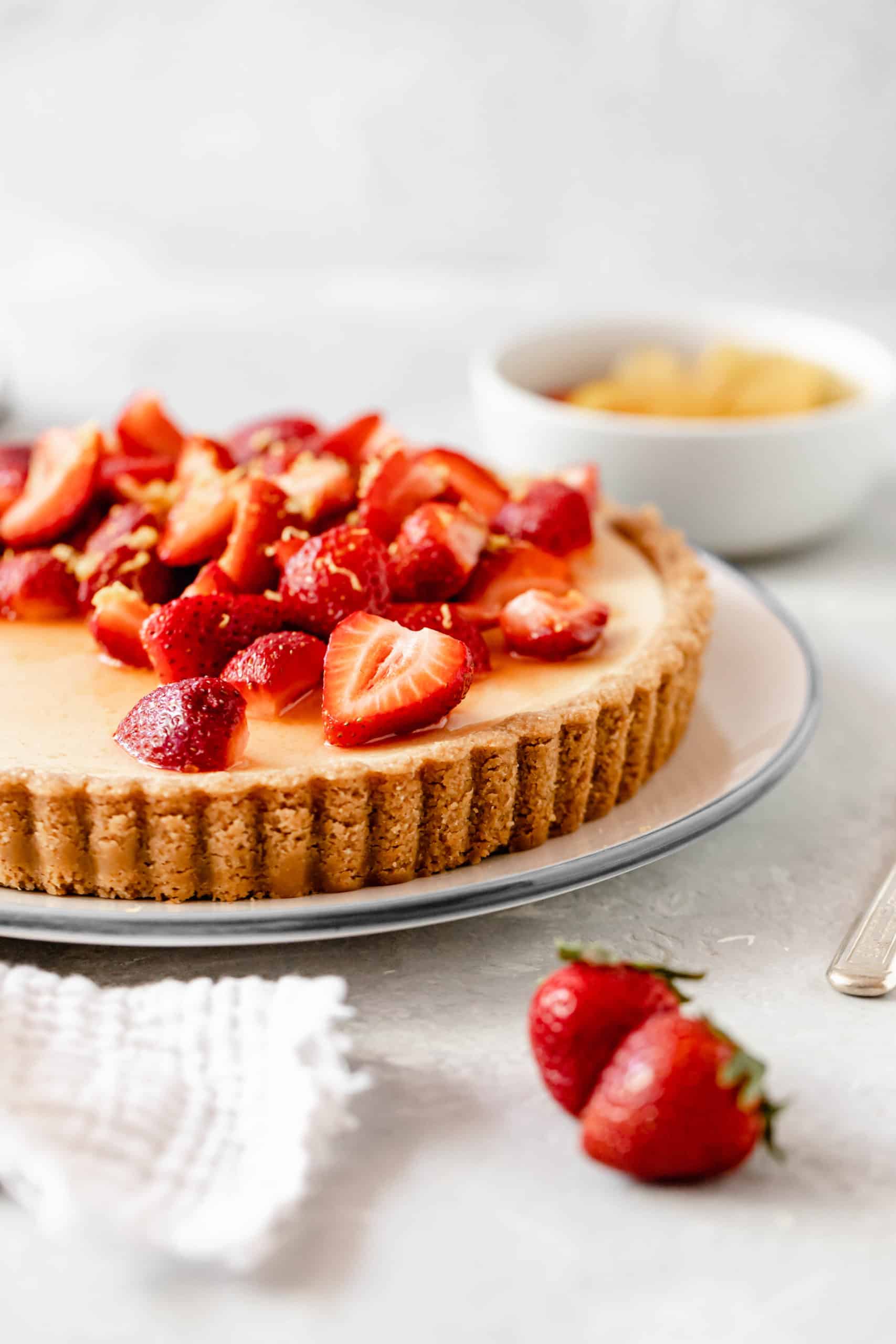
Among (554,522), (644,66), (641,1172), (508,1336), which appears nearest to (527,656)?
(554,522)

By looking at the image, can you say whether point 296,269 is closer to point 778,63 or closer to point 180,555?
point 778,63

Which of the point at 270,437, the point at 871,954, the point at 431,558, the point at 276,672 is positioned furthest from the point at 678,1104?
the point at 270,437

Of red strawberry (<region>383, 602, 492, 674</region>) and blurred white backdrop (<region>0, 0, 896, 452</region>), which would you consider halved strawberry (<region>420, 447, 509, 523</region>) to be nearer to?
red strawberry (<region>383, 602, 492, 674</region>)

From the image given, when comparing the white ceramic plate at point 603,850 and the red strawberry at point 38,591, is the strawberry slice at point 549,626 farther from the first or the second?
the red strawberry at point 38,591

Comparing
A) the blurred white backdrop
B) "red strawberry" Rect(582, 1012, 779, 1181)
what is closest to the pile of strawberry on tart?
"red strawberry" Rect(582, 1012, 779, 1181)

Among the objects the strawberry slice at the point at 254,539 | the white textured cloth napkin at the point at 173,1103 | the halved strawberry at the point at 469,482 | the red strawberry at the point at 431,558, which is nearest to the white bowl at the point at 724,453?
the halved strawberry at the point at 469,482

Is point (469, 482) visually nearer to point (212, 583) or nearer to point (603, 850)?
point (212, 583)
